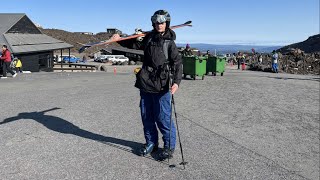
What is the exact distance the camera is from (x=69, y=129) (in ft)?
24.4

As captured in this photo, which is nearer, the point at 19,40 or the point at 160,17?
the point at 160,17

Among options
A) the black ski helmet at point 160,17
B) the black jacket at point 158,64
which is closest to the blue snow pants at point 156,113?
the black jacket at point 158,64

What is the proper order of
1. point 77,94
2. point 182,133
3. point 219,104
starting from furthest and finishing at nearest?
point 77,94 < point 219,104 < point 182,133

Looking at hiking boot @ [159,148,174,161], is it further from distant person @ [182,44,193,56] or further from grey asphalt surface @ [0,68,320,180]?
distant person @ [182,44,193,56]

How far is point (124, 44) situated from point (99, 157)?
5.78 ft

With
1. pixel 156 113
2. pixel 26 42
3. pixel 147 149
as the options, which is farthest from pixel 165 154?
pixel 26 42

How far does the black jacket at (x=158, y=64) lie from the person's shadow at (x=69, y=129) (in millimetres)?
1171

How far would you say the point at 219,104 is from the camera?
11891 mm

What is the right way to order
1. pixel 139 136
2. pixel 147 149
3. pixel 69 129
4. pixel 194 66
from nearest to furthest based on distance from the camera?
pixel 147 149 → pixel 139 136 → pixel 69 129 → pixel 194 66

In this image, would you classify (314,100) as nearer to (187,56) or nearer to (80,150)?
(187,56)

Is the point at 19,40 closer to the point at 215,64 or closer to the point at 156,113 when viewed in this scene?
the point at 215,64

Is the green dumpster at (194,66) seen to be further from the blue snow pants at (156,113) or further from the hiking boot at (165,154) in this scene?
the hiking boot at (165,154)

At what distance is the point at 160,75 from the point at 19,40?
26871 mm

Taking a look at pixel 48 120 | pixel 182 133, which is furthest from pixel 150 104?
pixel 48 120
